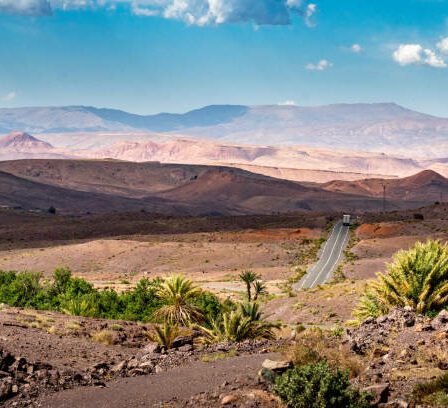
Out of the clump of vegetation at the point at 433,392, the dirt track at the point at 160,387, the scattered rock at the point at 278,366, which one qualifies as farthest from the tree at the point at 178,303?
the clump of vegetation at the point at 433,392

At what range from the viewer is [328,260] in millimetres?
69812

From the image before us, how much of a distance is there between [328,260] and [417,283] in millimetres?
50738

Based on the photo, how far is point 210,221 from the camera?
114562mm

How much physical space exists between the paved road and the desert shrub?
42.1 meters

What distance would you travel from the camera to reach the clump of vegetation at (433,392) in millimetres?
11153

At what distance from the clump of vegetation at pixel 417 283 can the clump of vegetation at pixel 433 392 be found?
744cm

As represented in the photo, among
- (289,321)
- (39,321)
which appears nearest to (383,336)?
(39,321)

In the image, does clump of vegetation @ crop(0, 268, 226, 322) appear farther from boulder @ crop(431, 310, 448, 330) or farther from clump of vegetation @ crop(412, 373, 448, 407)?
clump of vegetation @ crop(412, 373, 448, 407)

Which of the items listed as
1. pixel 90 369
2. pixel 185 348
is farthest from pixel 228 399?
pixel 185 348

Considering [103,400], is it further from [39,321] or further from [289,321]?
[289,321]

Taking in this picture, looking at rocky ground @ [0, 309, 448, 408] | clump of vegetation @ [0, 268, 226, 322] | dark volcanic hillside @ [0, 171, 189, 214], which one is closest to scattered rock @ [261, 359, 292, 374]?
rocky ground @ [0, 309, 448, 408]

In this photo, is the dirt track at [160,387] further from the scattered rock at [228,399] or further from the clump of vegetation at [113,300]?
the clump of vegetation at [113,300]

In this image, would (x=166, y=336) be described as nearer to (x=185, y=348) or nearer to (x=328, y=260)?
(x=185, y=348)

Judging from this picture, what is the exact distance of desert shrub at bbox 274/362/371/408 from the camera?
36.7ft
